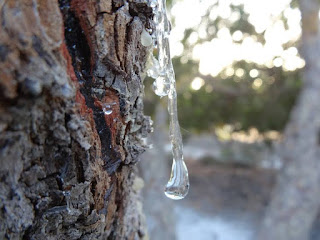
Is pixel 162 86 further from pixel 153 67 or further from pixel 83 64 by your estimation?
pixel 83 64

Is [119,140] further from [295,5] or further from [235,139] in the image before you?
[235,139]

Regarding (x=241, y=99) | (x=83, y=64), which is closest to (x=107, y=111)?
(x=83, y=64)

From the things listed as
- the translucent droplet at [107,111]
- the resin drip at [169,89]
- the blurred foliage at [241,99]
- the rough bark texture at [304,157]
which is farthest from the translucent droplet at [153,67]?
the blurred foliage at [241,99]

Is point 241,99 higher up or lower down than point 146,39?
higher up

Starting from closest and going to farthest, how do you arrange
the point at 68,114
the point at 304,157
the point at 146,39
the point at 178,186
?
the point at 68,114, the point at 146,39, the point at 178,186, the point at 304,157

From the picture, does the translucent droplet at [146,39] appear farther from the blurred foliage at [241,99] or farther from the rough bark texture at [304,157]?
the blurred foliage at [241,99]

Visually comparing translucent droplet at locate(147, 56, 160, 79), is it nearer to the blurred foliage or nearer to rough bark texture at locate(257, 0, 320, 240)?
rough bark texture at locate(257, 0, 320, 240)
